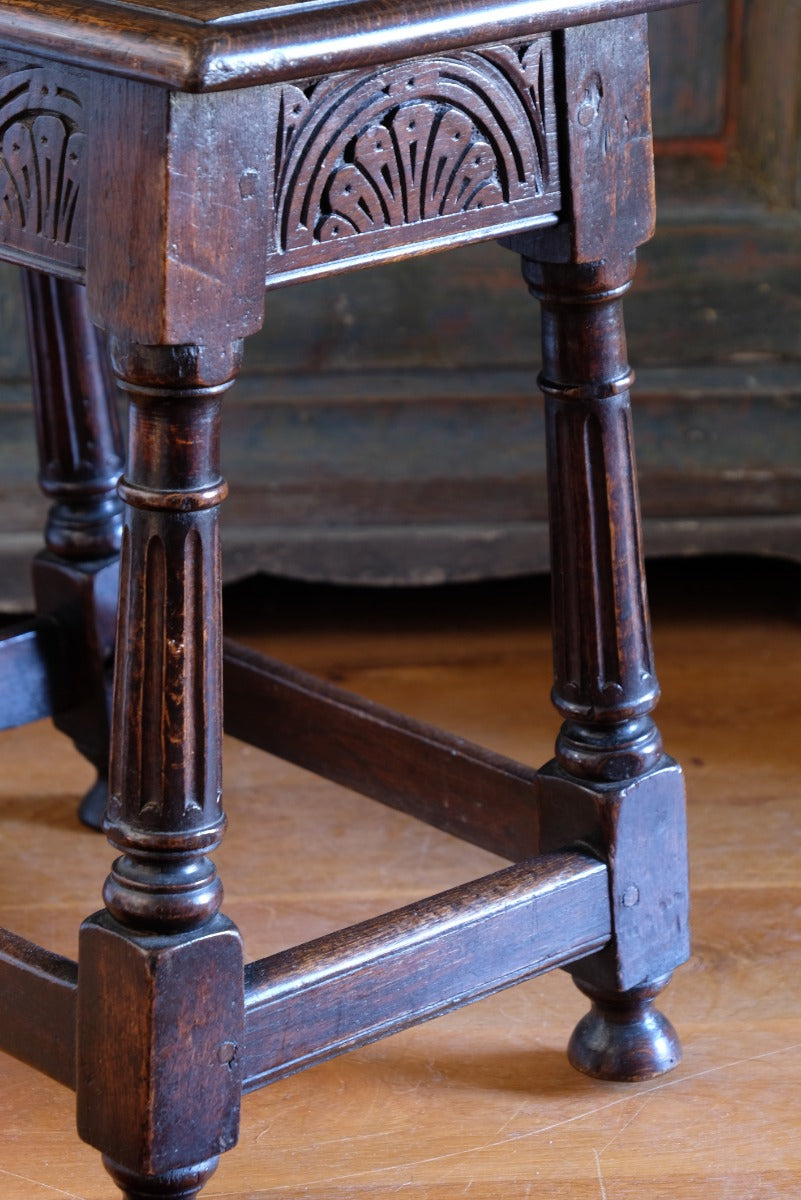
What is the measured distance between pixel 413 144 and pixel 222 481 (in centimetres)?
17

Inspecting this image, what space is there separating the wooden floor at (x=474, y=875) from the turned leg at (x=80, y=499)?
0.13 metres

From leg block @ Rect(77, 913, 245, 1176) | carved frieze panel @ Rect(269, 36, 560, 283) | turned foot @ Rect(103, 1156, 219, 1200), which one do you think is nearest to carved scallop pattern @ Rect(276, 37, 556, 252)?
carved frieze panel @ Rect(269, 36, 560, 283)

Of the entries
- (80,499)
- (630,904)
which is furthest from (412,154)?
(80,499)

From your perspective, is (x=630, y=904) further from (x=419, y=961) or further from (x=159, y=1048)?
(x=159, y=1048)

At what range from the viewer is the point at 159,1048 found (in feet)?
2.82

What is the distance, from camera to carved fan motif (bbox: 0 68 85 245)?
0.81 meters

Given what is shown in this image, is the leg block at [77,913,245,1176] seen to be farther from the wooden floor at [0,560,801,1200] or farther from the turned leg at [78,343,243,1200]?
the wooden floor at [0,560,801,1200]

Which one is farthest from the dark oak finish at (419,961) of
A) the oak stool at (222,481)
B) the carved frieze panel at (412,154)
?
the carved frieze panel at (412,154)

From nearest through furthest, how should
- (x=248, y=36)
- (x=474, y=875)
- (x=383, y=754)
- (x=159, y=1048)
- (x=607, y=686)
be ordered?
(x=248, y=36)
(x=159, y=1048)
(x=607, y=686)
(x=383, y=754)
(x=474, y=875)

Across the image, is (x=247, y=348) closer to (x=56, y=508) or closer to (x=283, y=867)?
(x=56, y=508)

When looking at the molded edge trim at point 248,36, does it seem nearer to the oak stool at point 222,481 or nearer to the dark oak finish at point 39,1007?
the oak stool at point 222,481

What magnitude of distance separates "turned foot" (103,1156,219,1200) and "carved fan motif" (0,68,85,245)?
1.40 ft

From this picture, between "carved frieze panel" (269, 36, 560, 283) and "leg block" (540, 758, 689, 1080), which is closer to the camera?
"carved frieze panel" (269, 36, 560, 283)

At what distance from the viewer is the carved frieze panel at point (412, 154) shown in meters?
0.80
